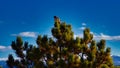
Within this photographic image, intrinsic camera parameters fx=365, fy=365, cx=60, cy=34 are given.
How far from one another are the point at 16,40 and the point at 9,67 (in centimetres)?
472

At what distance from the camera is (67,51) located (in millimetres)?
49438

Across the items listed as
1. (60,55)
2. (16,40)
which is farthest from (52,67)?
(16,40)

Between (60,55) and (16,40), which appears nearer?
(60,55)

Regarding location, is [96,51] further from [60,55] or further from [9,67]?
[9,67]

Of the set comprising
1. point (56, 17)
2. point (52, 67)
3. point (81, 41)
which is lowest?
point (52, 67)

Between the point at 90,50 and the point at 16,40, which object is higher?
the point at 16,40

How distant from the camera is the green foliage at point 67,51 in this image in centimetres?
4838

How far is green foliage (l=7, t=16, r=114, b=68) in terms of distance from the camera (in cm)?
4838

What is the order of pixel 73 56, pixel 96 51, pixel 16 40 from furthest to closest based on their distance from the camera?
pixel 16 40 → pixel 96 51 → pixel 73 56

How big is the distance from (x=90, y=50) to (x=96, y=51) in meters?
1.18

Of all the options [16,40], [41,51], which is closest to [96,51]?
[41,51]

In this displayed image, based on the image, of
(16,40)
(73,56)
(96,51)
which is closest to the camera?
(73,56)

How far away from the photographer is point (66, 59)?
49250 millimetres

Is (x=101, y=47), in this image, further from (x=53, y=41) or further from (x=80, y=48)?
(x=53, y=41)
